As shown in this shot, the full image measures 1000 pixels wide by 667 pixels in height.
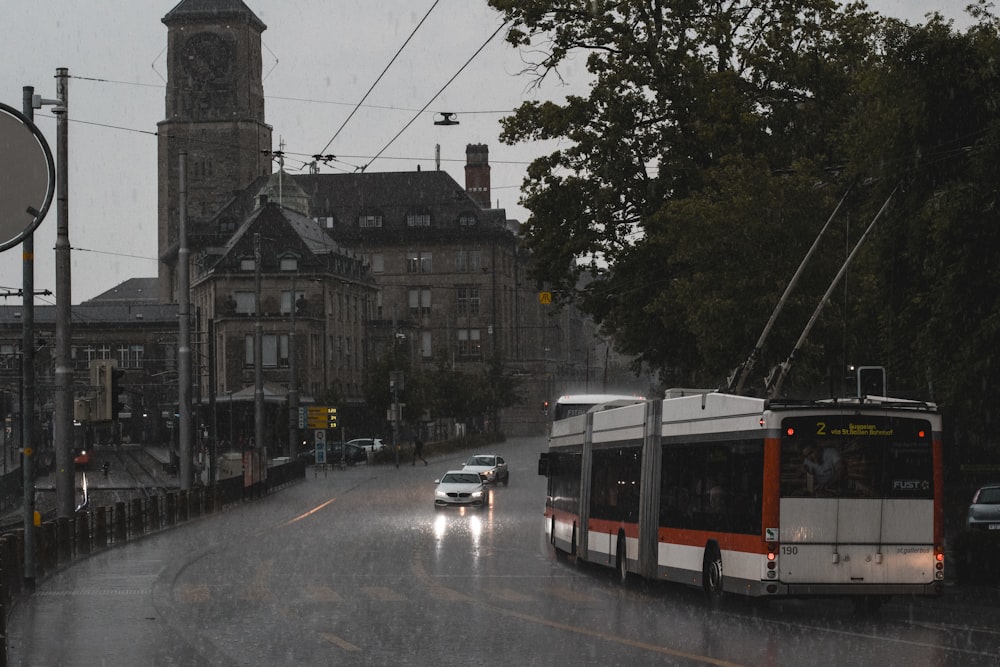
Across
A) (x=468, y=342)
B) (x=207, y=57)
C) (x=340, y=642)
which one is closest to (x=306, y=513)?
(x=340, y=642)

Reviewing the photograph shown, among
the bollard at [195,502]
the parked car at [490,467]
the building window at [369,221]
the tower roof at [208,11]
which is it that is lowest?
the parked car at [490,467]

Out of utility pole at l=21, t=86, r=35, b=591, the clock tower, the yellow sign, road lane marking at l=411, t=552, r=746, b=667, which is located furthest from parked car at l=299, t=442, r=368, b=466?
utility pole at l=21, t=86, r=35, b=591

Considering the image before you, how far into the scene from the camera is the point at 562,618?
19.5m

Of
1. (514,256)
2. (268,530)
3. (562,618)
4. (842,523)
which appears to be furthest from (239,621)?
(514,256)

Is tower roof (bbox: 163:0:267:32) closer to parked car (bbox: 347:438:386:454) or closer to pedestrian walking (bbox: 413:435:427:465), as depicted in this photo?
parked car (bbox: 347:438:386:454)

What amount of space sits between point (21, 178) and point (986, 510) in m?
28.8

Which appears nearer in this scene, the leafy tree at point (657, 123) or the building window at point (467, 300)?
the leafy tree at point (657, 123)

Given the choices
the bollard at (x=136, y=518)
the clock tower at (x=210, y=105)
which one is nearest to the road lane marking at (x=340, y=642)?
the bollard at (x=136, y=518)

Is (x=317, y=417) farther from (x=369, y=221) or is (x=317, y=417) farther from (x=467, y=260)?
(x=369, y=221)

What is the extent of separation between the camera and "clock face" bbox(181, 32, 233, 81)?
454 ft

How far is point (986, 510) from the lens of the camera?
33.3m

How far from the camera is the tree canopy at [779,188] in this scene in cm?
2181

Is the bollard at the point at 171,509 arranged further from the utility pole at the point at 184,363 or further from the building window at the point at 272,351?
the building window at the point at 272,351

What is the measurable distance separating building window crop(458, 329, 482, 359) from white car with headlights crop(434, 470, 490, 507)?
89.1m
